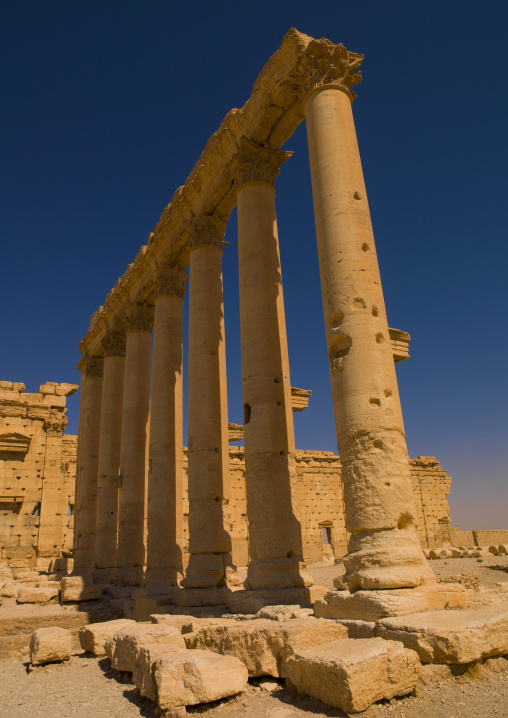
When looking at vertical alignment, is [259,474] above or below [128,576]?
above

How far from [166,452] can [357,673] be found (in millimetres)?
12184

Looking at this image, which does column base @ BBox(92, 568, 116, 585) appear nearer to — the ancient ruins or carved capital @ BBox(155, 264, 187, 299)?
the ancient ruins

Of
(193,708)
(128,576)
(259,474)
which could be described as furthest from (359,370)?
(128,576)

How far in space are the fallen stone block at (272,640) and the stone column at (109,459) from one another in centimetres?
1317

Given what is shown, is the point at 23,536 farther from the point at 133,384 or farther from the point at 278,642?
the point at 278,642

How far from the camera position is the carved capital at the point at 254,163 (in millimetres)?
13883

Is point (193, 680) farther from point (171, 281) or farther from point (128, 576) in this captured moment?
point (171, 281)

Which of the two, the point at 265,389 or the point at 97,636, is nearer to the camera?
the point at 97,636

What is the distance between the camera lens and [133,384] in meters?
20.1

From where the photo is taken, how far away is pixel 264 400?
11898 mm

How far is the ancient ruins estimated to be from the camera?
6.21m

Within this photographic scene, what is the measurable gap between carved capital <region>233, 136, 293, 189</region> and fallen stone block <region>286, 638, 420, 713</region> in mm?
11110

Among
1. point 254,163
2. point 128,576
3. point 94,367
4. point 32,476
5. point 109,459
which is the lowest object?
point 128,576

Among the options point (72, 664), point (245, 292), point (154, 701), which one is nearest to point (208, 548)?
point (72, 664)
